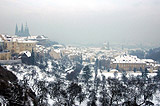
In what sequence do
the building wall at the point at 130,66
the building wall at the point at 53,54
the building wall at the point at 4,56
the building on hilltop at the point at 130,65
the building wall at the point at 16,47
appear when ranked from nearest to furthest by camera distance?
the building wall at the point at 4,56 → the building wall at the point at 16,47 → the building on hilltop at the point at 130,65 → the building wall at the point at 130,66 → the building wall at the point at 53,54

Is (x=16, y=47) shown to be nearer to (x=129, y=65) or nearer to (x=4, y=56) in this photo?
(x=4, y=56)

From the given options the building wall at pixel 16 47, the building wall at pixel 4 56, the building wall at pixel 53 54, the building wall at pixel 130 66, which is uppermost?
the building wall at pixel 16 47

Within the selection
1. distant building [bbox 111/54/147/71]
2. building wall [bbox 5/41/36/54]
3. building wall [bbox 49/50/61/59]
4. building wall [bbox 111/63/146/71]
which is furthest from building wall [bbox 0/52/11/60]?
building wall [bbox 111/63/146/71]

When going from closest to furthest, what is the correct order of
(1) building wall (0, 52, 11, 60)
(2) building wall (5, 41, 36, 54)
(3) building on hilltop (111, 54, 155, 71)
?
(1) building wall (0, 52, 11, 60) → (2) building wall (5, 41, 36, 54) → (3) building on hilltop (111, 54, 155, 71)

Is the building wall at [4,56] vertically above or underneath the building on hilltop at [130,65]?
above

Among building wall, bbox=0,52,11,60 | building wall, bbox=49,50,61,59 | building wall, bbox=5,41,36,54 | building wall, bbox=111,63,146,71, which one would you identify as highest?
building wall, bbox=5,41,36,54

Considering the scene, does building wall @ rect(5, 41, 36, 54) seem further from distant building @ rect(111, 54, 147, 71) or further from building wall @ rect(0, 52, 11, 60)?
distant building @ rect(111, 54, 147, 71)

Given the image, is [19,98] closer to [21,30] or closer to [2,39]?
[2,39]

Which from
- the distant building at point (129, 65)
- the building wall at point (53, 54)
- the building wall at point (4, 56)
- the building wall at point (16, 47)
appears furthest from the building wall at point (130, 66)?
the building wall at point (4, 56)

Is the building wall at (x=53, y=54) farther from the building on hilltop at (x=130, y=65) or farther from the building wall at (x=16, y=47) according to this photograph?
the building on hilltop at (x=130, y=65)

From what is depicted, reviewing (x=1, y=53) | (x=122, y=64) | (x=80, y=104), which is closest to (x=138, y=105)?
(x=80, y=104)

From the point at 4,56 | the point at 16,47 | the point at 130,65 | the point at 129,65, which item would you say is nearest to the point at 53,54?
the point at 16,47
